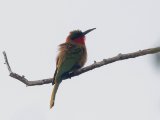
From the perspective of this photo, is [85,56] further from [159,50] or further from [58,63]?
[159,50]

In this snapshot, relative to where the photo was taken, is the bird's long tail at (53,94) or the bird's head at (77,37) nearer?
the bird's long tail at (53,94)

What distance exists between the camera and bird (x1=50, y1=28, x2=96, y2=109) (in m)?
4.09

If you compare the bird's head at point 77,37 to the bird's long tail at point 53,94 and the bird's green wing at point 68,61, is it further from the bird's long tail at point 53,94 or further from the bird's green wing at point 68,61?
the bird's long tail at point 53,94

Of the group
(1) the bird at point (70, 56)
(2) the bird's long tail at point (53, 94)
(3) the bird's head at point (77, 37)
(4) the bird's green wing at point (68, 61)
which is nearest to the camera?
(2) the bird's long tail at point (53, 94)

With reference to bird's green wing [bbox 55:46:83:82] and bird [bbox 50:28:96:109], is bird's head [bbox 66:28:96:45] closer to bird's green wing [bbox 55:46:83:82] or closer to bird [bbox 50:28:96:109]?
bird [bbox 50:28:96:109]

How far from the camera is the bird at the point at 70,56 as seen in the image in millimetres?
4088

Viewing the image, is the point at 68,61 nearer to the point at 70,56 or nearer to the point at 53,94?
the point at 70,56

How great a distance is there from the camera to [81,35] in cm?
551

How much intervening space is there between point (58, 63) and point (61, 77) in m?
0.47

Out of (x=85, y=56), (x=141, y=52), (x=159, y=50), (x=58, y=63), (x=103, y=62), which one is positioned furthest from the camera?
(x=85, y=56)

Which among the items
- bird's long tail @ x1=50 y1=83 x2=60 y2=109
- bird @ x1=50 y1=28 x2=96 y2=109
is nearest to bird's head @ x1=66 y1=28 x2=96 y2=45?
bird @ x1=50 y1=28 x2=96 y2=109

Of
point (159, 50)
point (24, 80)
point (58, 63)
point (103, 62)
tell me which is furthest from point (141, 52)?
point (58, 63)

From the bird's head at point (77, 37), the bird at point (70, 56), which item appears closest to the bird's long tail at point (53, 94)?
the bird at point (70, 56)

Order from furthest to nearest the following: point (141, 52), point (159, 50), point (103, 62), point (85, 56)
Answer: point (85, 56), point (103, 62), point (141, 52), point (159, 50)
